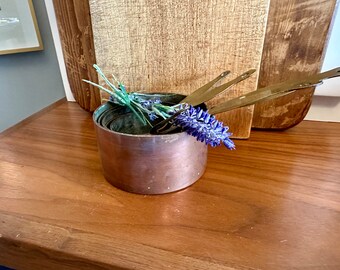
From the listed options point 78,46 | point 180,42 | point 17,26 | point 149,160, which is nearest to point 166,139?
point 149,160

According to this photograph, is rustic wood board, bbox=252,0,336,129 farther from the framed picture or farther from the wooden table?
the framed picture

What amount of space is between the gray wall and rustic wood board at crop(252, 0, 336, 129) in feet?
2.22

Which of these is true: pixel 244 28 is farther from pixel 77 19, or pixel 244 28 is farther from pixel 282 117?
pixel 77 19

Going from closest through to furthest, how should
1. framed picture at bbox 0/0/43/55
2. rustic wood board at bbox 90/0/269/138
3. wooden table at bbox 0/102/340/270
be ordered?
wooden table at bbox 0/102/340/270 < rustic wood board at bbox 90/0/269/138 < framed picture at bbox 0/0/43/55

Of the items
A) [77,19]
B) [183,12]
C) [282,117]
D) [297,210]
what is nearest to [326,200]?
[297,210]

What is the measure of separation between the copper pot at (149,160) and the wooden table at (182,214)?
1 cm

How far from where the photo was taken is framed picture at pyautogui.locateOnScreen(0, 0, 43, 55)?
694 mm

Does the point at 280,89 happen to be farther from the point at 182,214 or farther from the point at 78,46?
the point at 78,46

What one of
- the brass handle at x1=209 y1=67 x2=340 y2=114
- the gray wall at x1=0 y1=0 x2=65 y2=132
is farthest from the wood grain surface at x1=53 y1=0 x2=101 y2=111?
the gray wall at x1=0 y1=0 x2=65 y2=132

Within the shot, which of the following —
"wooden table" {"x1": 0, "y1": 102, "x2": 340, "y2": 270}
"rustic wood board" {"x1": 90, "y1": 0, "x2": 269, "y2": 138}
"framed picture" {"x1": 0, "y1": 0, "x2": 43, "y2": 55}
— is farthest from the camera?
"framed picture" {"x1": 0, "y1": 0, "x2": 43, "y2": 55}

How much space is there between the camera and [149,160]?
267mm

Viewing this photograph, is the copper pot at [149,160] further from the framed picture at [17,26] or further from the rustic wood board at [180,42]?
the framed picture at [17,26]

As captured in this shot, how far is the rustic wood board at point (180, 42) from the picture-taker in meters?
0.35

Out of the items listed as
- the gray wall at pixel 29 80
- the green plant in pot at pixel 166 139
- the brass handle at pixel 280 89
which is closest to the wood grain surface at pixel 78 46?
the green plant in pot at pixel 166 139
